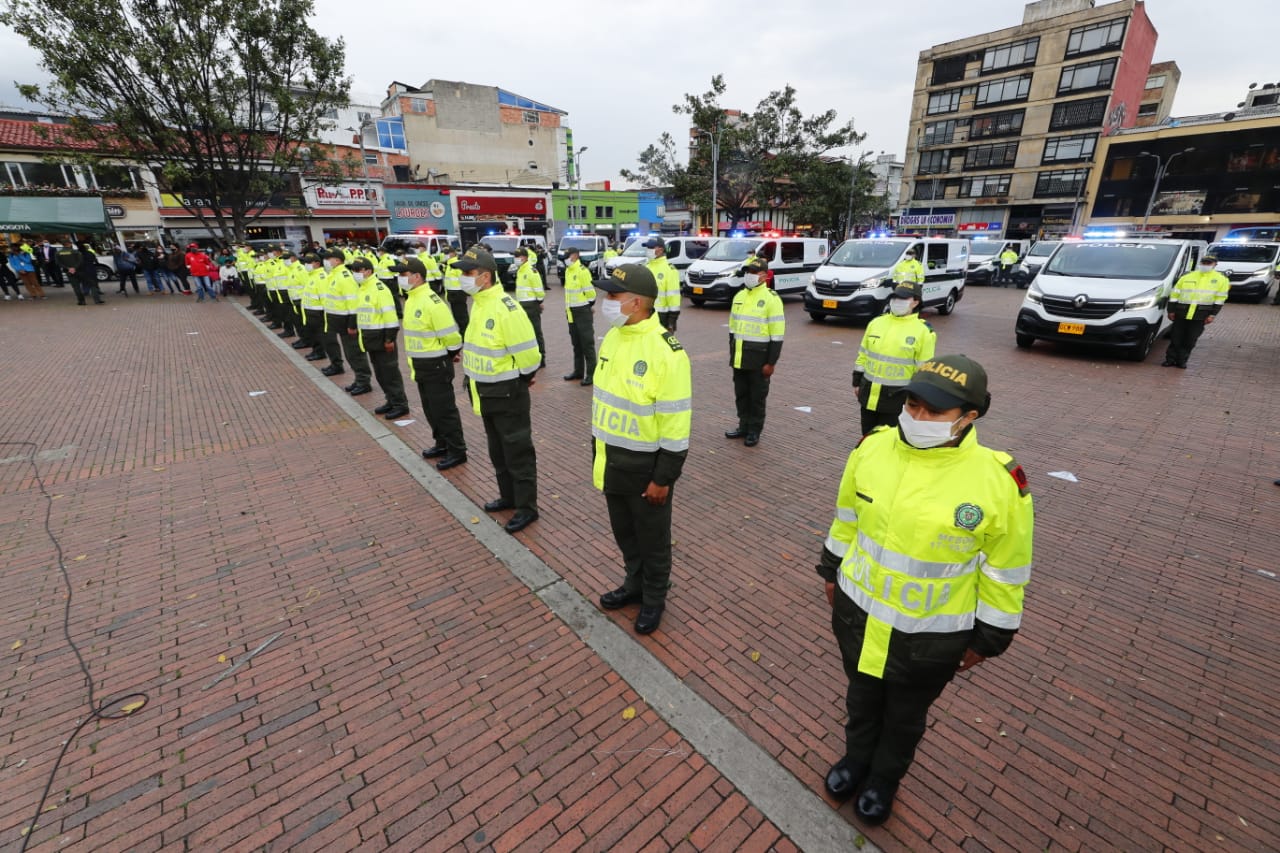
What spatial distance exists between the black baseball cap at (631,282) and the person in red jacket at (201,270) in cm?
2315

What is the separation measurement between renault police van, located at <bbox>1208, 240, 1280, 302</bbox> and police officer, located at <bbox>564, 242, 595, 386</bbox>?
20.4 meters

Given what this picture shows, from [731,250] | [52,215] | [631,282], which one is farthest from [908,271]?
[52,215]

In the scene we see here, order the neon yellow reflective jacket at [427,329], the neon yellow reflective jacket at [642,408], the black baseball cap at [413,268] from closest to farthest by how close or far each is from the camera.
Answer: the neon yellow reflective jacket at [642,408]
the neon yellow reflective jacket at [427,329]
the black baseball cap at [413,268]

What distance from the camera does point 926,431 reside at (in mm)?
1859

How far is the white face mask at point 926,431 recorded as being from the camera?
184 centimetres

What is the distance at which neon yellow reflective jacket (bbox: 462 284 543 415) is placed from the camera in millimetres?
4430

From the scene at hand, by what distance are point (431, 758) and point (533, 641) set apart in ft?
2.85

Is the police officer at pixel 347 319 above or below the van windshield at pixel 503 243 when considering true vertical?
below

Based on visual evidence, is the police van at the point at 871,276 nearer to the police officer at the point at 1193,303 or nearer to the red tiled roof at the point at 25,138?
the police officer at the point at 1193,303

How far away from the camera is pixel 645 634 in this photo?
11.5ft

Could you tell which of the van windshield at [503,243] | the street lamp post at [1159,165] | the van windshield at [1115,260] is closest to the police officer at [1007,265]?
the van windshield at [1115,260]

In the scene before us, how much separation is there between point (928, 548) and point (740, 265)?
15856mm

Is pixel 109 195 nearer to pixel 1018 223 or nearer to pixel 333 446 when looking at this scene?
pixel 333 446

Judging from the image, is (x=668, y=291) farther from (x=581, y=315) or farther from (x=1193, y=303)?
(x=1193, y=303)
